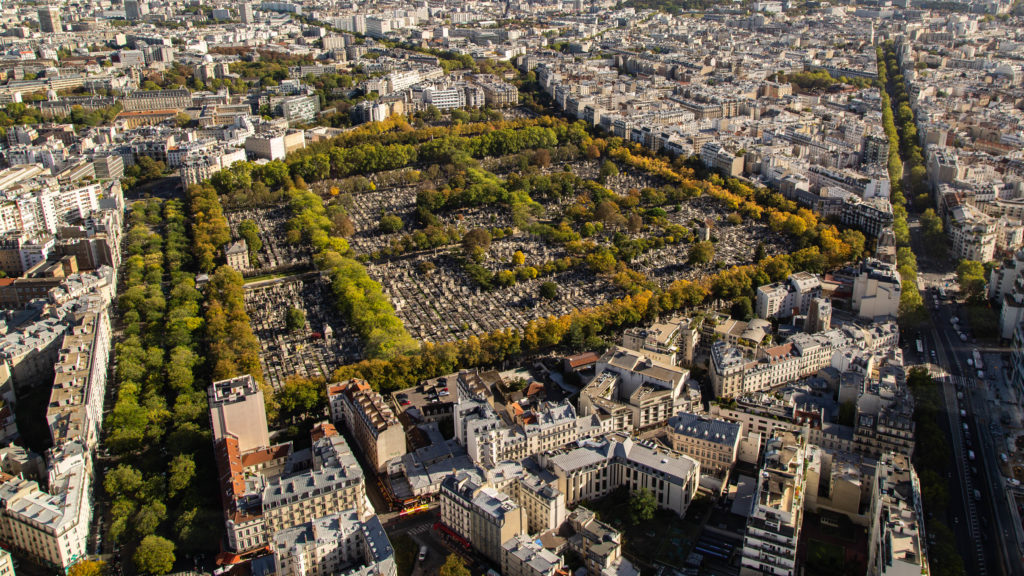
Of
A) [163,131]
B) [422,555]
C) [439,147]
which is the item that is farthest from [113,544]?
[163,131]

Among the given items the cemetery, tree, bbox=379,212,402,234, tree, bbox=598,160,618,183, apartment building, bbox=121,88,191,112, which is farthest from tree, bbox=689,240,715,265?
apartment building, bbox=121,88,191,112

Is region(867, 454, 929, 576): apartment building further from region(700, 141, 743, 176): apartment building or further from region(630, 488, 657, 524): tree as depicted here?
region(700, 141, 743, 176): apartment building

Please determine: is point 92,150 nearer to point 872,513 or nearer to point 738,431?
point 738,431

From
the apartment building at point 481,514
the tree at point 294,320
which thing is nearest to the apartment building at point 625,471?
the apartment building at point 481,514

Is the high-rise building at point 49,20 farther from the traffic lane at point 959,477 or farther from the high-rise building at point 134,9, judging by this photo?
the traffic lane at point 959,477

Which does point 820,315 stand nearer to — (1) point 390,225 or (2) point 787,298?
(2) point 787,298

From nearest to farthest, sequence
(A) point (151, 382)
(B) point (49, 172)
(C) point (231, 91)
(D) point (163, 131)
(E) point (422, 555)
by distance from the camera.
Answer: (E) point (422, 555) < (A) point (151, 382) < (B) point (49, 172) < (D) point (163, 131) < (C) point (231, 91)
